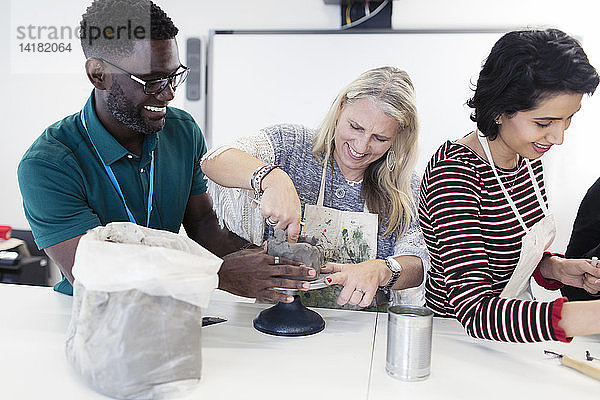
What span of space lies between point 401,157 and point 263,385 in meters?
0.87

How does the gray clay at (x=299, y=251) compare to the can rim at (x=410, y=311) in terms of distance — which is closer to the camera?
the can rim at (x=410, y=311)

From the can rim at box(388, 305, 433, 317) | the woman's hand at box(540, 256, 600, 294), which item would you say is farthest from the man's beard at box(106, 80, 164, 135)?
the woman's hand at box(540, 256, 600, 294)

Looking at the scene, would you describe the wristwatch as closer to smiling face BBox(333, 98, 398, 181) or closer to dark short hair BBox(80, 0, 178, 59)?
smiling face BBox(333, 98, 398, 181)

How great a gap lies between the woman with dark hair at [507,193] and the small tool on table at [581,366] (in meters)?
0.09

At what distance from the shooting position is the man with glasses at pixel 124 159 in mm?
1310

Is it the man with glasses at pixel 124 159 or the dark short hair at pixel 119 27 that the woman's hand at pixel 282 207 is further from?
the dark short hair at pixel 119 27

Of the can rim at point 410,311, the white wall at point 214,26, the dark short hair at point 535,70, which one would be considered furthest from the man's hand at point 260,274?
the white wall at point 214,26

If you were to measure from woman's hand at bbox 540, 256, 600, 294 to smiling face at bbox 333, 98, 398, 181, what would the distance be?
0.54m

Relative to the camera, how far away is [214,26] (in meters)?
2.95

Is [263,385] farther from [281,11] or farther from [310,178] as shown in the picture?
[281,11]

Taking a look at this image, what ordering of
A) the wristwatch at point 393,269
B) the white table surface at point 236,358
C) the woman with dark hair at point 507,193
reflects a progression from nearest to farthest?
the white table surface at point 236,358, the woman with dark hair at point 507,193, the wristwatch at point 393,269

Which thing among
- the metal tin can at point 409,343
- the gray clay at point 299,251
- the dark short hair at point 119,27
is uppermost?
the dark short hair at point 119,27

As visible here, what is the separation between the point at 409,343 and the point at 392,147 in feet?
2.47

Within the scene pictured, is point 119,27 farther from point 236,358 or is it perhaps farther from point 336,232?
point 236,358
